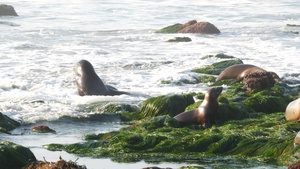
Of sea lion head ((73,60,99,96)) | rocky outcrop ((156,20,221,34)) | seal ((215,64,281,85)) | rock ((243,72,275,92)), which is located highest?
rock ((243,72,275,92))

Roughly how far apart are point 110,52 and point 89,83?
7732 mm

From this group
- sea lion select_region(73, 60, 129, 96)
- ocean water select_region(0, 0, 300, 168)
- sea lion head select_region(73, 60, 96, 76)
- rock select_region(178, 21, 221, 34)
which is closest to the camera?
ocean water select_region(0, 0, 300, 168)

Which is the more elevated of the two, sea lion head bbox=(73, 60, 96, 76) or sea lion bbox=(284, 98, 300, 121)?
sea lion bbox=(284, 98, 300, 121)

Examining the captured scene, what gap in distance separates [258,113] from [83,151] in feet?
11.1

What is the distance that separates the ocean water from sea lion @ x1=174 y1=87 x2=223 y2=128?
1214mm

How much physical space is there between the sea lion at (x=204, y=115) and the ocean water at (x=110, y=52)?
1214 mm

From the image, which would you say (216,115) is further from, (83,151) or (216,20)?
(216,20)

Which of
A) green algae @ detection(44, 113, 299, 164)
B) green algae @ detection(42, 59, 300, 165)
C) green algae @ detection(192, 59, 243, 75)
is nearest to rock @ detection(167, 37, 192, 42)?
green algae @ detection(192, 59, 243, 75)

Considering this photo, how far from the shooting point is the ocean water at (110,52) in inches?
395

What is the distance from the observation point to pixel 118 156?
6.30 meters

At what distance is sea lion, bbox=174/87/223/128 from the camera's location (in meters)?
8.17

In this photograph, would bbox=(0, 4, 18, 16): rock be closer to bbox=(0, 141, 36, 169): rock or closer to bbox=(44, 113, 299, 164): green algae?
bbox=(44, 113, 299, 164): green algae

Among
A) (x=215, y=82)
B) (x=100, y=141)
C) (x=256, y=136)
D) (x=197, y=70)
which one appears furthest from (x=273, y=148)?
(x=197, y=70)

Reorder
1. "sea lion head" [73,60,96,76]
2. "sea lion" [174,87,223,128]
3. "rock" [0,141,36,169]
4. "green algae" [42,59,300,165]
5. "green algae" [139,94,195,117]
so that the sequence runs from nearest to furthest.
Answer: "rock" [0,141,36,169] < "green algae" [42,59,300,165] < "sea lion" [174,87,223,128] < "green algae" [139,94,195,117] < "sea lion head" [73,60,96,76]
